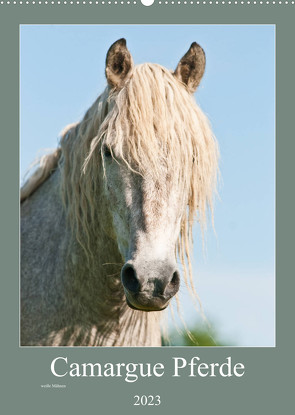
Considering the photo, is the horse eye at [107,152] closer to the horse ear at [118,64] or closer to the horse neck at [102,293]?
the horse neck at [102,293]

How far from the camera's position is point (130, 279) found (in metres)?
2.85

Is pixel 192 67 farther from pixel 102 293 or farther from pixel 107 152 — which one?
pixel 102 293

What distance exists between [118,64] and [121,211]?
3.78 feet

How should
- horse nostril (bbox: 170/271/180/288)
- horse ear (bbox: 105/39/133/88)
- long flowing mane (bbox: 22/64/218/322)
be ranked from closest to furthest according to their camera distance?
horse nostril (bbox: 170/271/180/288)
long flowing mane (bbox: 22/64/218/322)
horse ear (bbox: 105/39/133/88)

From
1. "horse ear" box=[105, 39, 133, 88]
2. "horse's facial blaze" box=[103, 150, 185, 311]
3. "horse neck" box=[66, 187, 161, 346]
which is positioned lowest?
"horse neck" box=[66, 187, 161, 346]

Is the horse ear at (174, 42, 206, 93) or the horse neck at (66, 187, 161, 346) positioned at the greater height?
the horse ear at (174, 42, 206, 93)

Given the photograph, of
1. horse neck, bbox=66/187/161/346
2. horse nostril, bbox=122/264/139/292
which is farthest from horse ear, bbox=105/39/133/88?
horse nostril, bbox=122/264/139/292

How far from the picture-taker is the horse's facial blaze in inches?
109

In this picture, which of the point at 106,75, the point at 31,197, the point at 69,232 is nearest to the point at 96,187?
the point at 69,232

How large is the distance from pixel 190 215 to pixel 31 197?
5.93 feet

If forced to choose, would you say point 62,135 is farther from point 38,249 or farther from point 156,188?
point 156,188

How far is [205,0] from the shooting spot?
367 centimetres

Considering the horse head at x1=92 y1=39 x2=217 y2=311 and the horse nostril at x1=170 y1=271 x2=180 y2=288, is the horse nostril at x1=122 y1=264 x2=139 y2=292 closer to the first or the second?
the horse head at x1=92 y1=39 x2=217 y2=311

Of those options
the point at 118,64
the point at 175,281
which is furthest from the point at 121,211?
the point at 118,64
